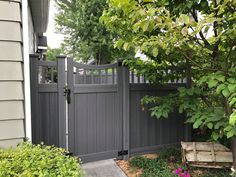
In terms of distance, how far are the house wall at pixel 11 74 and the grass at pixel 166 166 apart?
76.0 inches

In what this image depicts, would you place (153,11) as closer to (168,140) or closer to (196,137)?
(168,140)

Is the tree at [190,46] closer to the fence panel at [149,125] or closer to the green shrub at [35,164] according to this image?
the fence panel at [149,125]

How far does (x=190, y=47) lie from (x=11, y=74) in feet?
6.94

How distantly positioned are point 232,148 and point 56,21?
46.2ft

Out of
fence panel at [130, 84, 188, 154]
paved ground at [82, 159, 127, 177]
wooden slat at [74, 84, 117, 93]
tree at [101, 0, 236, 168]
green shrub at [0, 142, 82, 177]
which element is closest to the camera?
green shrub at [0, 142, 82, 177]

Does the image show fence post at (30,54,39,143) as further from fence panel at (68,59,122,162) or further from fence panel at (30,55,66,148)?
fence panel at (68,59,122,162)

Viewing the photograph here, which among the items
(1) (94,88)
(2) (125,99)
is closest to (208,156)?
(2) (125,99)

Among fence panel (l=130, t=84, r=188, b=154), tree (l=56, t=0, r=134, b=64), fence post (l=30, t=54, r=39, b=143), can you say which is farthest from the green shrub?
tree (l=56, t=0, r=134, b=64)

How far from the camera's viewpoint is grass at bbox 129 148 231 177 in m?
3.54

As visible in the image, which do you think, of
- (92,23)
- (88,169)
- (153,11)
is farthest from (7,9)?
(92,23)

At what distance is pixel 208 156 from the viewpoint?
11.9 feet

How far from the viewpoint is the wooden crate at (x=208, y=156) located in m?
3.58

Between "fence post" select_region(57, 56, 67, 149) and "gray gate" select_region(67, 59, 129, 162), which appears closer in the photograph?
"fence post" select_region(57, 56, 67, 149)

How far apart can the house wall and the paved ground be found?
152 cm
